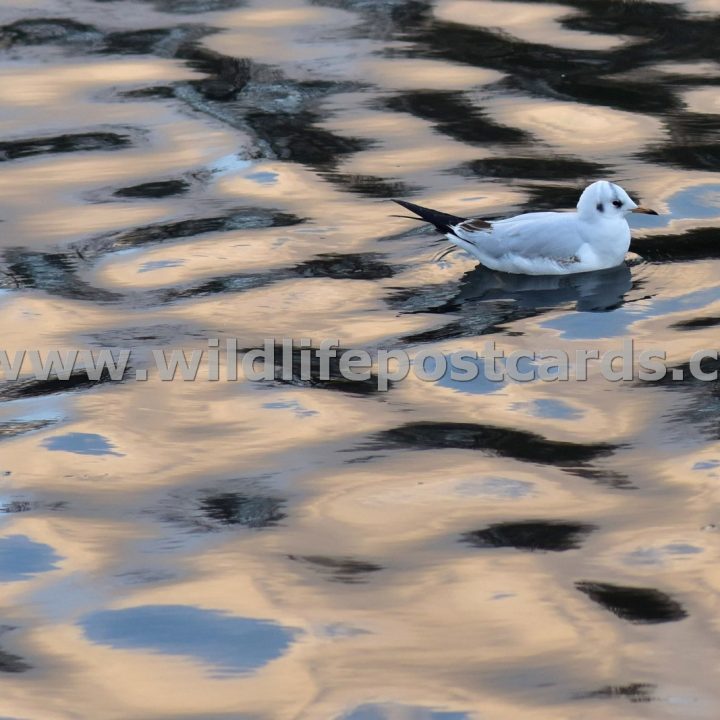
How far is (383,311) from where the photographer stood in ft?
22.5

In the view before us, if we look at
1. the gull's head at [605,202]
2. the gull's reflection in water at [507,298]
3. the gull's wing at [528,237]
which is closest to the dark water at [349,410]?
the gull's reflection in water at [507,298]

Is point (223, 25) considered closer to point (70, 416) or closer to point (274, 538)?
point (70, 416)

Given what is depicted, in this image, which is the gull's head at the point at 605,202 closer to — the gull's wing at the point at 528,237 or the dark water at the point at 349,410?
the gull's wing at the point at 528,237

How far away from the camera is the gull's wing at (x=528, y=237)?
24.2ft

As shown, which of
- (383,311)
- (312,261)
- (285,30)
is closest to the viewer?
(383,311)

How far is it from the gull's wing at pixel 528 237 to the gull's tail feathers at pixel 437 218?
0.05m

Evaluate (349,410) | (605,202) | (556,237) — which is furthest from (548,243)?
(349,410)

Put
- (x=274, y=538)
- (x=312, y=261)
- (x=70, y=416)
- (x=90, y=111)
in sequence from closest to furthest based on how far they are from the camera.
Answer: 1. (x=274, y=538)
2. (x=70, y=416)
3. (x=312, y=261)
4. (x=90, y=111)

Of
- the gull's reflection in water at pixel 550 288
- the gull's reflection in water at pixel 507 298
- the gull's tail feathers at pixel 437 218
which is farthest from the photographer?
the gull's tail feathers at pixel 437 218

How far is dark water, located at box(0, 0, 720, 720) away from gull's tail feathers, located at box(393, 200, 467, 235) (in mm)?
162

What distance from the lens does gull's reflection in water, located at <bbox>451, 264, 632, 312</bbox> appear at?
23.4 feet

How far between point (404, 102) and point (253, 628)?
556 cm

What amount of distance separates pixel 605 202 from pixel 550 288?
481 millimetres

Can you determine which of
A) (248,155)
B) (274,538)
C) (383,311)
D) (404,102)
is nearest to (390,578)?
(274,538)
